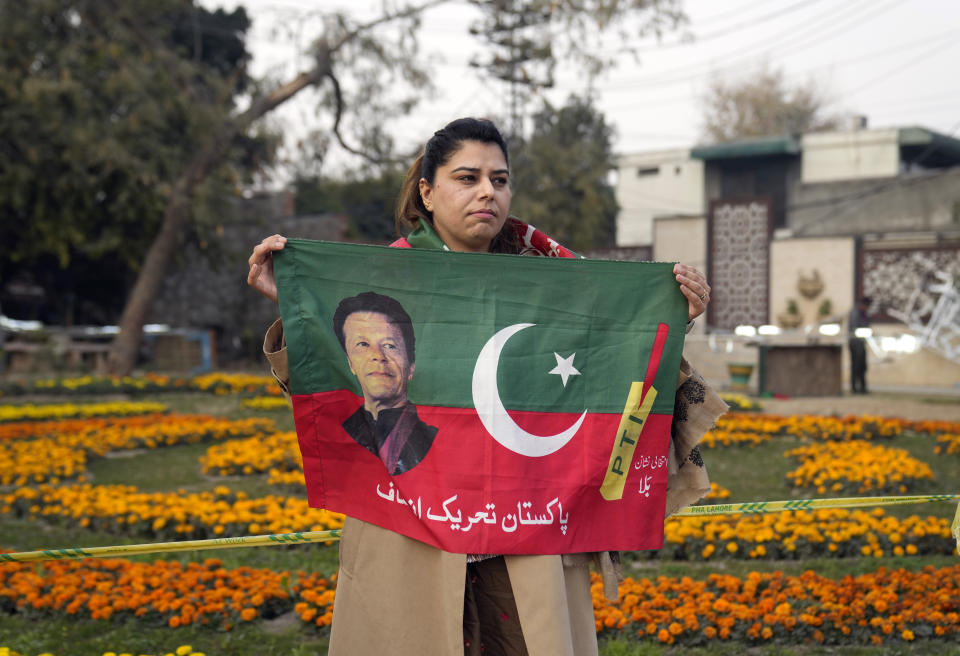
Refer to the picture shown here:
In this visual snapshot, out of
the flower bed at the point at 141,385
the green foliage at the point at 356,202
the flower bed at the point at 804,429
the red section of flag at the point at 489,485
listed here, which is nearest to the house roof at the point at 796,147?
the green foliage at the point at 356,202

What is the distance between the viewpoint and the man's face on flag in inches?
84.0

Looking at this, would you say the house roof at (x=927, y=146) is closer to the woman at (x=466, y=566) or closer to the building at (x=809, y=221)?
the building at (x=809, y=221)

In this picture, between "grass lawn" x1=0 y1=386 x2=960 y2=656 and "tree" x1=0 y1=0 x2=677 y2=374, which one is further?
"tree" x1=0 y1=0 x2=677 y2=374

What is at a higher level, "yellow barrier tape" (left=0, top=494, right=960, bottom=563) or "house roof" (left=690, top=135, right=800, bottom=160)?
"house roof" (left=690, top=135, right=800, bottom=160)

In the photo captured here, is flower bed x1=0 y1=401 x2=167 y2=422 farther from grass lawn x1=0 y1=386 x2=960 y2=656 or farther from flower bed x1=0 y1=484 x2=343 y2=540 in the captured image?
flower bed x1=0 y1=484 x2=343 y2=540

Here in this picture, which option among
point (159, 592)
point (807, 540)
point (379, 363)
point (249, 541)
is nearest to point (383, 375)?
point (379, 363)

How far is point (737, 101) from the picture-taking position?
133ft

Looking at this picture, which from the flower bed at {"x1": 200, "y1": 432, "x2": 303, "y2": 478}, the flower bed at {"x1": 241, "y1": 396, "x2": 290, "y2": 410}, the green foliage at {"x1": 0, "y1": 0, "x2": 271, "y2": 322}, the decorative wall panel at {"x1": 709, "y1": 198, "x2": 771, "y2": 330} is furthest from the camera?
the decorative wall panel at {"x1": 709, "y1": 198, "x2": 771, "y2": 330}

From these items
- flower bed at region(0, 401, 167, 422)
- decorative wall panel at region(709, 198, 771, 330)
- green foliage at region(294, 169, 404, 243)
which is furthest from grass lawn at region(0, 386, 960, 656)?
green foliage at region(294, 169, 404, 243)

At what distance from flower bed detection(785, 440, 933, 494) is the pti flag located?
202 inches

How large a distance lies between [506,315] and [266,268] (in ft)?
2.01

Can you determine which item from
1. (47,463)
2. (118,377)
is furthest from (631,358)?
(118,377)

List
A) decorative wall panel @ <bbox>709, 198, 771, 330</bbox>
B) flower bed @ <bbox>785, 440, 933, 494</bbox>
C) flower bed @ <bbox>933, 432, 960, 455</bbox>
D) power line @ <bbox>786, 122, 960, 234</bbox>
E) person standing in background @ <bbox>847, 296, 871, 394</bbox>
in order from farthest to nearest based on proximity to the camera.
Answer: power line @ <bbox>786, 122, 960, 234</bbox> → decorative wall panel @ <bbox>709, 198, 771, 330</bbox> → person standing in background @ <bbox>847, 296, 871, 394</bbox> → flower bed @ <bbox>933, 432, 960, 455</bbox> → flower bed @ <bbox>785, 440, 933, 494</bbox>

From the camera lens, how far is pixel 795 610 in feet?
13.0
